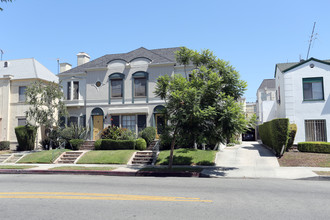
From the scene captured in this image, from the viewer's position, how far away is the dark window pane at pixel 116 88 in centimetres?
2300

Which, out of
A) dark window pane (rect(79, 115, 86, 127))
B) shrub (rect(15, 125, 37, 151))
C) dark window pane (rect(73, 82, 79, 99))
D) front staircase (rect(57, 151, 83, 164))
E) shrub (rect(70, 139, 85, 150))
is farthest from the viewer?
dark window pane (rect(73, 82, 79, 99))

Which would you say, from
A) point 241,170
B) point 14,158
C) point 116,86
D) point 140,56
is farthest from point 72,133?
point 241,170

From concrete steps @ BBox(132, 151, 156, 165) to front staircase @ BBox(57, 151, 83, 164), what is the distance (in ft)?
A: 13.9

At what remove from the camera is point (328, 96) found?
18422 mm

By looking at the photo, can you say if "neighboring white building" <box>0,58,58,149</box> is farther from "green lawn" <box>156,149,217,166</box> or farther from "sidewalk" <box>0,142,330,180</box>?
"green lawn" <box>156,149,217,166</box>

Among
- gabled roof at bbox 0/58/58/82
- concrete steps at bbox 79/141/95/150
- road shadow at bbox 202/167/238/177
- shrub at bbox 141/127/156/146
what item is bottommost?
road shadow at bbox 202/167/238/177

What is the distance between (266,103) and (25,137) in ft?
84.2

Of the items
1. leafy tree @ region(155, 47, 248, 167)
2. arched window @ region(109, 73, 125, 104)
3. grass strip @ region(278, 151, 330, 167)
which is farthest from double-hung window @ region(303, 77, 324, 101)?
arched window @ region(109, 73, 125, 104)

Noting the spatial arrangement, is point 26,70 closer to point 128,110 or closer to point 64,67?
point 64,67

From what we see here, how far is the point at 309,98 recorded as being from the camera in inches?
743

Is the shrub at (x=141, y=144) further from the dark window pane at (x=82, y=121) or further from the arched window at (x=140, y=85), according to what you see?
the dark window pane at (x=82, y=121)

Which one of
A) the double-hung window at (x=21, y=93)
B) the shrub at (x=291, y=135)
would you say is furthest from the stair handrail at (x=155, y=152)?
the double-hung window at (x=21, y=93)

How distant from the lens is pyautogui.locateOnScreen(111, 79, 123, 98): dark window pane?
23000 mm

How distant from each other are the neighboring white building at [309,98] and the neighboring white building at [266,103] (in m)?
2.66
